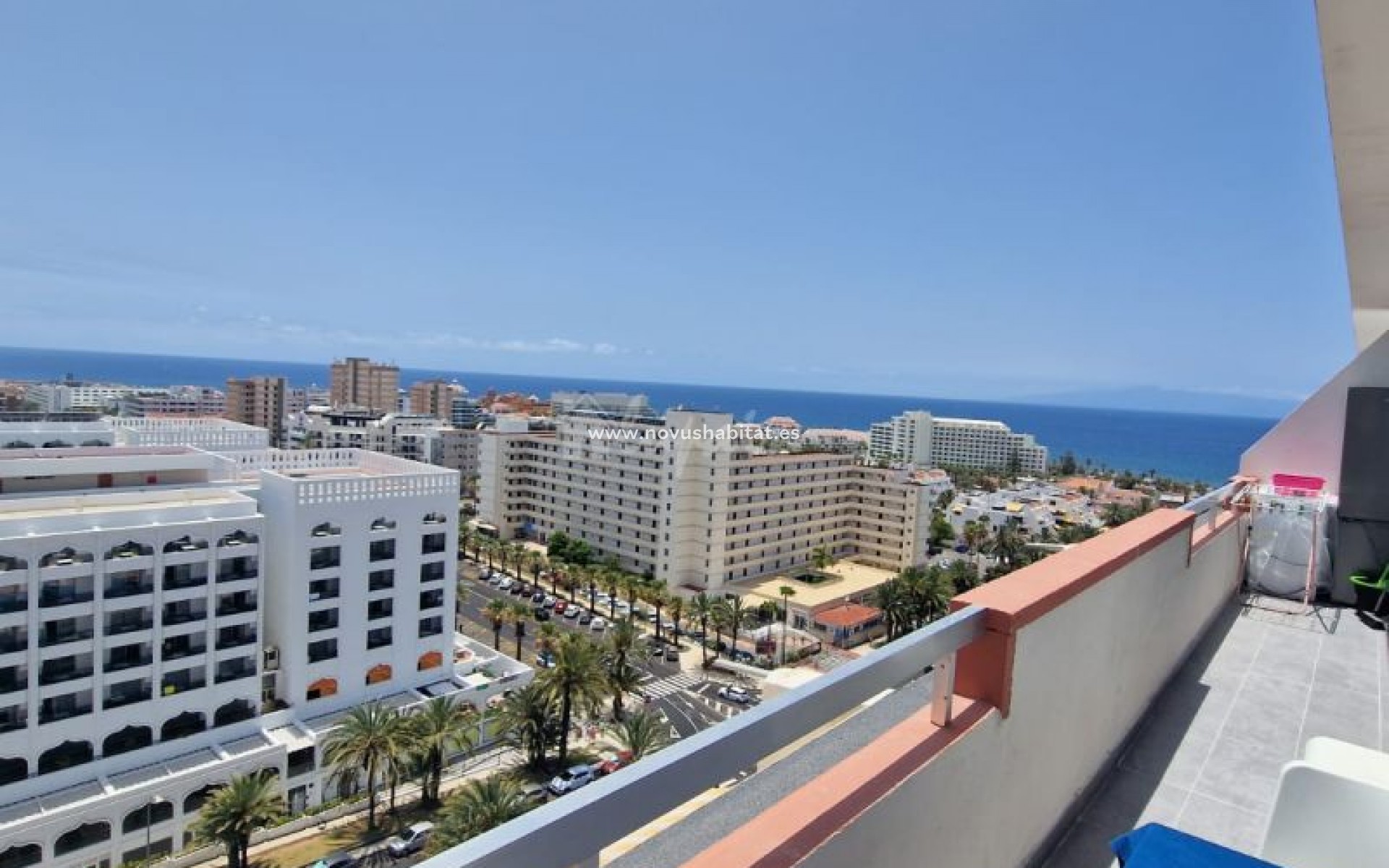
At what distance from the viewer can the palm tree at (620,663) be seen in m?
20.5

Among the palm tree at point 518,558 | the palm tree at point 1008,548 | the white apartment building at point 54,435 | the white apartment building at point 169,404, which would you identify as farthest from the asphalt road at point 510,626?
the white apartment building at point 169,404

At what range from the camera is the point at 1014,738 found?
206 cm

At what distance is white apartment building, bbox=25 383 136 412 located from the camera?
78188mm

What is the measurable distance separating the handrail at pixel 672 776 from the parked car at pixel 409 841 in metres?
17.3

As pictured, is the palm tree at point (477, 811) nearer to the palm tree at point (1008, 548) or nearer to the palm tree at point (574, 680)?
the palm tree at point (574, 680)

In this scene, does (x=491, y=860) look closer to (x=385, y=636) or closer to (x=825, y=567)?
(x=385, y=636)

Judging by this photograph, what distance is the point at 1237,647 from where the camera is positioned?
418 centimetres

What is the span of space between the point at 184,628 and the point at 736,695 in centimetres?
1541

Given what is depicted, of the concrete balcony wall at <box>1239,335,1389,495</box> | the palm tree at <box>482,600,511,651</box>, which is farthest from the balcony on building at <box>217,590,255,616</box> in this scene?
the concrete balcony wall at <box>1239,335,1389,495</box>

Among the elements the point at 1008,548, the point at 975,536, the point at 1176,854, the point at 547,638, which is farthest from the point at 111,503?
the point at 975,536

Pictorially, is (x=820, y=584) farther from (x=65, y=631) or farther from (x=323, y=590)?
(x=65, y=631)

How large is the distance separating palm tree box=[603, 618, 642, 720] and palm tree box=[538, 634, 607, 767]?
4.28 feet

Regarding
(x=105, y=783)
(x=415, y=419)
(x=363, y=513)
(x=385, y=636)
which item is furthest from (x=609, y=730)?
(x=415, y=419)

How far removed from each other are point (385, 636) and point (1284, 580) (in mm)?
20055
